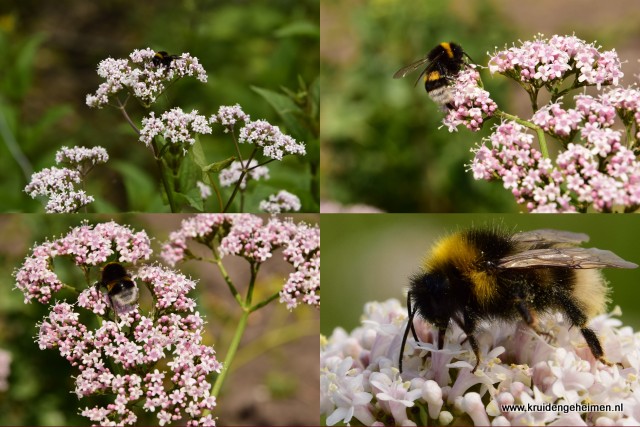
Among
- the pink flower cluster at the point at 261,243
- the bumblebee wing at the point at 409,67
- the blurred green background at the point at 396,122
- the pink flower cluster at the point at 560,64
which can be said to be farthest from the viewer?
the blurred green background at the point at 396,122

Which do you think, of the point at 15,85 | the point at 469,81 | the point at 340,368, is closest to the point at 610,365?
the point at 340,368

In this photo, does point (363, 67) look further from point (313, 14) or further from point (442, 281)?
point (442, 281)

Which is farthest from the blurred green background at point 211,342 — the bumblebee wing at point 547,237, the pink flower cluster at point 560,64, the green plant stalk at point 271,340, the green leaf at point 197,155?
the pink flower cluster at point 560,64

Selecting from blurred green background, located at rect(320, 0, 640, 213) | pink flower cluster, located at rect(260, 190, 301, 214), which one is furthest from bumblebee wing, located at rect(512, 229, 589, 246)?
blurred green background, located at rect(320, 0, 640, 213)

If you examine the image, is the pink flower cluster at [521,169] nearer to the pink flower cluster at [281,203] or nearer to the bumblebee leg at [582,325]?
the bumblebee leg at [582,325]

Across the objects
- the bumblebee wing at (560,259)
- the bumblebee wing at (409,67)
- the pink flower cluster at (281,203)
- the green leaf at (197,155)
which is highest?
the bumblebee wing at (409,67)

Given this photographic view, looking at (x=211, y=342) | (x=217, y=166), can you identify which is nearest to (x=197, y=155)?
(x=217, y=166)

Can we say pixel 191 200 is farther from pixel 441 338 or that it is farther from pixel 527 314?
pixel 527 314
